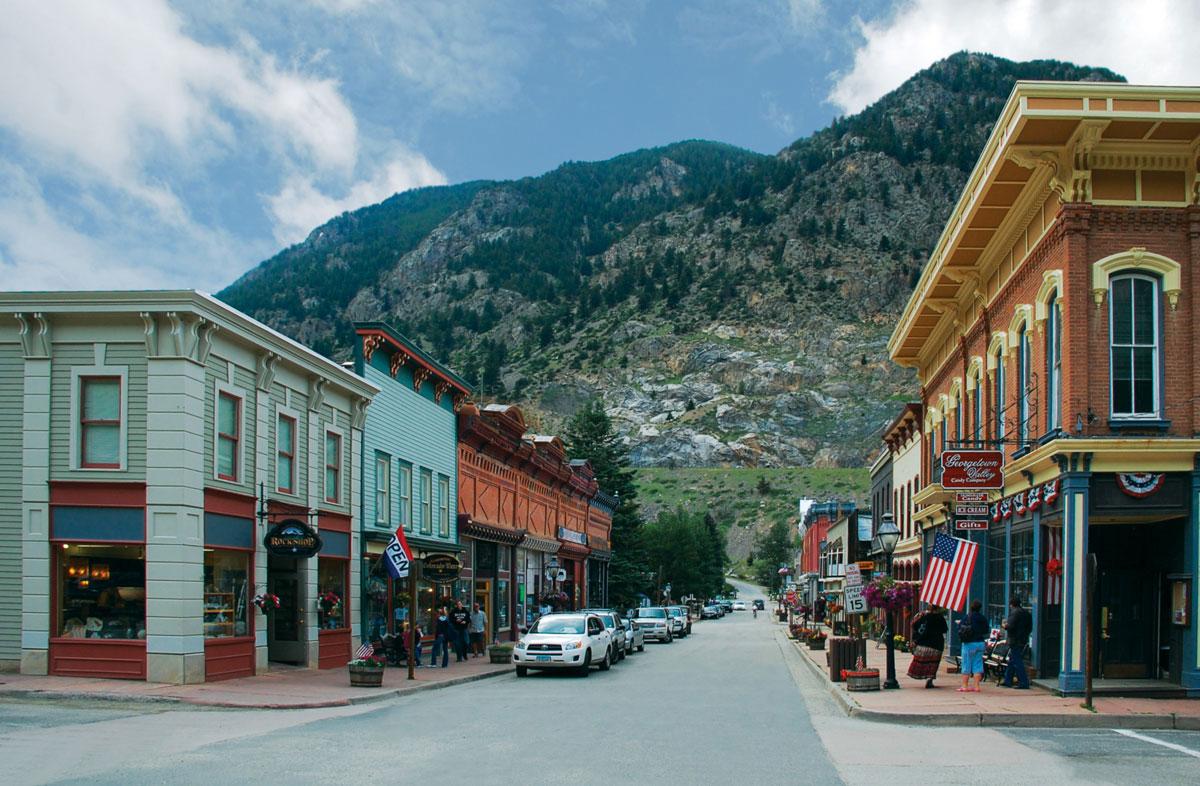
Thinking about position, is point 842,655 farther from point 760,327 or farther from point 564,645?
point 760,327

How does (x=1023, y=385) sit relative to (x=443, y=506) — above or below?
above

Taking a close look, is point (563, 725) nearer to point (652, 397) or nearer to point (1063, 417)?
point (1063, 417)

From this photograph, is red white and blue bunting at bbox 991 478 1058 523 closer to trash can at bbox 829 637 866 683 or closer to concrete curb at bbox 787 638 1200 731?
trash can at bbox 829 637 866 683

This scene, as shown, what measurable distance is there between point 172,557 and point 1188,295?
60.5 feet

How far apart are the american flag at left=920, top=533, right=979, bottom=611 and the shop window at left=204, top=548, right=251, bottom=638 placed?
14.0 m

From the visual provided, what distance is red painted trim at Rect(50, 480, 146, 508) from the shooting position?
74.1 ft

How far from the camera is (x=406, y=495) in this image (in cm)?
3612

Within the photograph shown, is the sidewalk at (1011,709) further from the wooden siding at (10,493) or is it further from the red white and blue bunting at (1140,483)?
the wooden siding at (10,493)

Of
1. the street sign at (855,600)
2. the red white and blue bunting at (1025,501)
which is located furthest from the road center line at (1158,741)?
the street sign at (855,600)

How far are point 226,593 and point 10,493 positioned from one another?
14.5 feet

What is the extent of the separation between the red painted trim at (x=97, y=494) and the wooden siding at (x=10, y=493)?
29.3 inches

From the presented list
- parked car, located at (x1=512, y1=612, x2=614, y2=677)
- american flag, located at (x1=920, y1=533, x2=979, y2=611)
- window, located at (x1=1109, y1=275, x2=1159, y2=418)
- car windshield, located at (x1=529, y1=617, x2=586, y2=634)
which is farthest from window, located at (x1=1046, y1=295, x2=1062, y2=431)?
car windshield, located at (x1=529, y1=617, x2=586, y2=634)

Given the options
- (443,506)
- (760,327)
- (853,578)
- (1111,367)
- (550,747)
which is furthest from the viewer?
(760,327)

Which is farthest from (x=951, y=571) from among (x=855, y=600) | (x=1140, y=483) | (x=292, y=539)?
(x=292, y=539)
